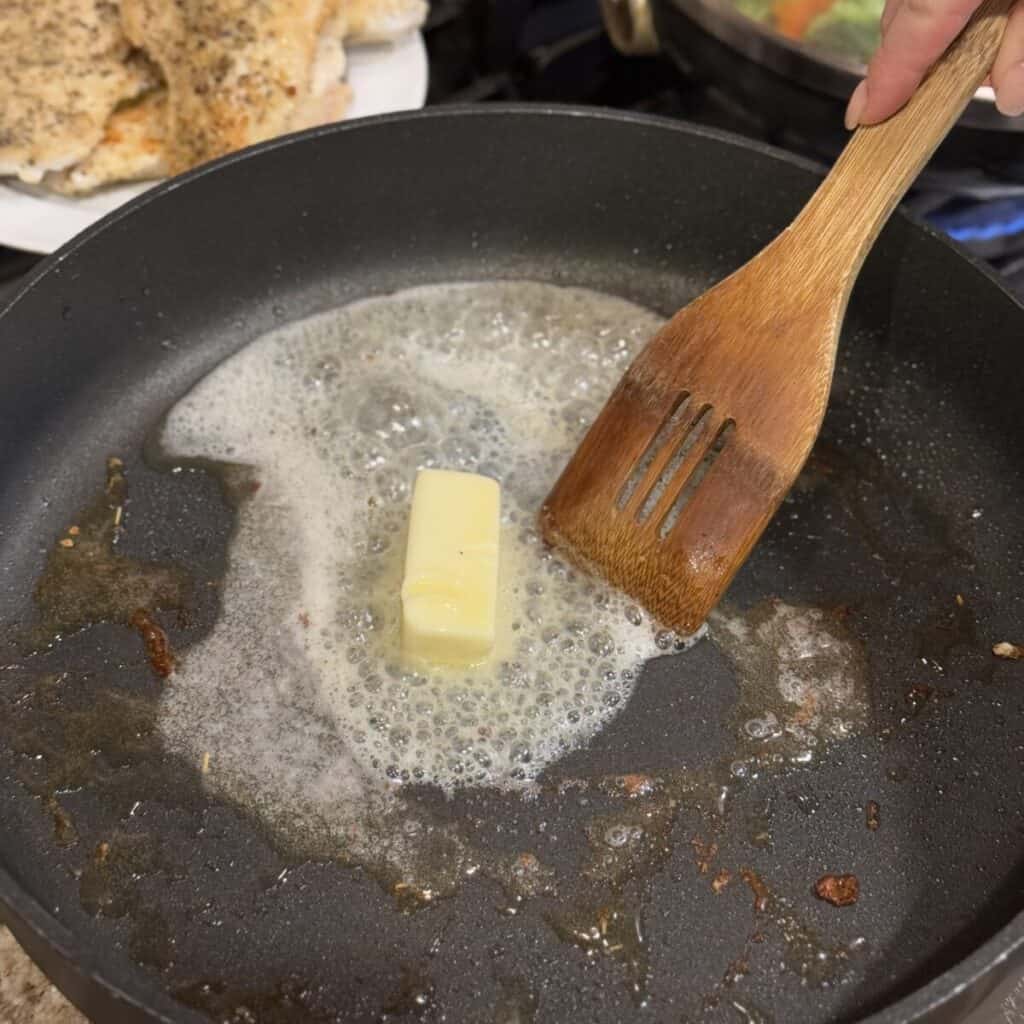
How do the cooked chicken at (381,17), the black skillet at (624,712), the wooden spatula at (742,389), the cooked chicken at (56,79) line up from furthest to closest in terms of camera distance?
the cooked chicken at (381,17)
the cooked chicken at (56,79)
the wooden spatula at (742,389)
the black skillet at (624,712)

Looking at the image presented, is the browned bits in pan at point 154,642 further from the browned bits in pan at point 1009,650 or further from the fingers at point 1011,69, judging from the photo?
the fingers at point 1011,69

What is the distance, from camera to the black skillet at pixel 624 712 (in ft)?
2.39

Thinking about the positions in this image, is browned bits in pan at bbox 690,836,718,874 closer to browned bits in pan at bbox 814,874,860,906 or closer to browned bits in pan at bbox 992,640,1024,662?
browned bits in pan at bbox 814,874,860,906

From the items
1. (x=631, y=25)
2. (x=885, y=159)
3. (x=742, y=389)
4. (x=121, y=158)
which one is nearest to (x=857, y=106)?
(x=885, y=159)

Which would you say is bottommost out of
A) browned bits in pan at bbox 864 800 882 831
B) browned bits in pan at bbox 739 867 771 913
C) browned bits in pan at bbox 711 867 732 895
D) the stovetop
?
browned bits in pan at bbox 711 867 732 895

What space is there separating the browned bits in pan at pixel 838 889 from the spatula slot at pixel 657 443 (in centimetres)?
32

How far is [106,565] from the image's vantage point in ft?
2.98

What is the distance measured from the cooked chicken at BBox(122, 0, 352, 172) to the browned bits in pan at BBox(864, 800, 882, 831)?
90cm

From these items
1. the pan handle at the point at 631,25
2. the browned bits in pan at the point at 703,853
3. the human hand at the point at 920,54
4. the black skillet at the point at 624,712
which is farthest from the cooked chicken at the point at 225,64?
the browned bits in pan at the point at 703,853

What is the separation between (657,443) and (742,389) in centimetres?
8

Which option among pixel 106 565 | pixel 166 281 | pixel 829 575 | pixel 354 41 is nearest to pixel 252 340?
pixel 166 281

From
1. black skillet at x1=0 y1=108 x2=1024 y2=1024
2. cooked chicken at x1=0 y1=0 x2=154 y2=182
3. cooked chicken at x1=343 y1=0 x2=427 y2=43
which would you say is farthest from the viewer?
cooked chicken at x1=343 y1=0 x2=427 y2=43

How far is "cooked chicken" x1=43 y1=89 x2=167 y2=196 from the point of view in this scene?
119cm

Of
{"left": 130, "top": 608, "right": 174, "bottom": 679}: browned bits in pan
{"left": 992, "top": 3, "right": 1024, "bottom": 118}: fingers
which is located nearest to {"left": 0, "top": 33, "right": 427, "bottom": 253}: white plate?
Answer: {"left": 130, "top": 608, "right": 174, "bottom": 679}: browned bits in pan
